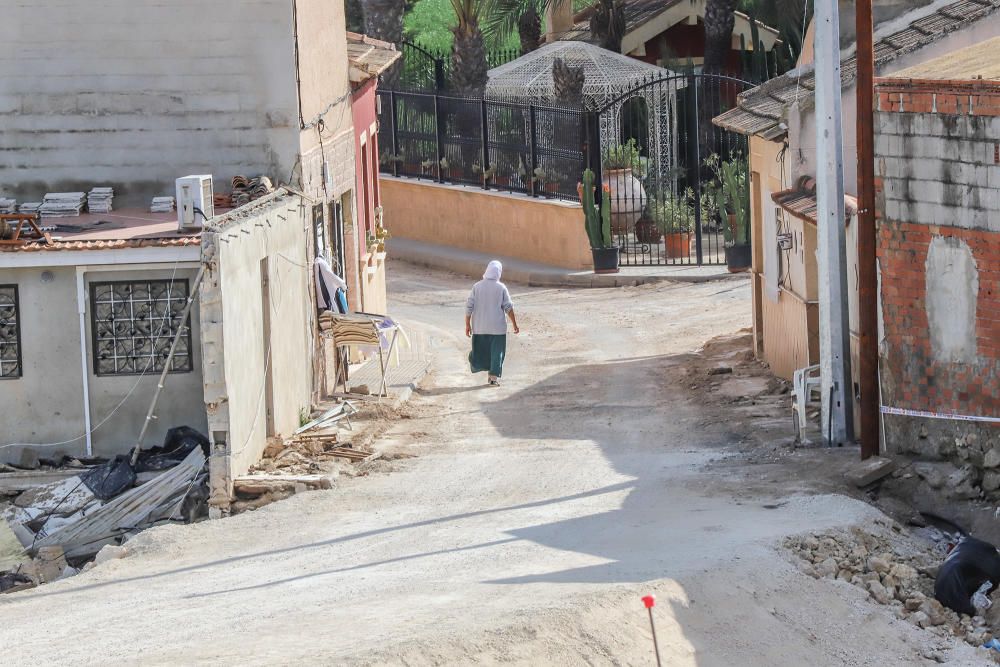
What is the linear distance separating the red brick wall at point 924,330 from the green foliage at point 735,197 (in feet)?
43.2

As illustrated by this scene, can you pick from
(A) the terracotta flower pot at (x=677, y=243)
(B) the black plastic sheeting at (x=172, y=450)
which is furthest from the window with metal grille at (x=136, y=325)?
(A) the terracotta flower pot at (x=677, y=243)

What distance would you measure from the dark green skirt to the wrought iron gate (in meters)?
8.28

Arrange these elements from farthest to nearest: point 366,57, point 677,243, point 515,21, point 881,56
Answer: point 515,21 < point 677,243 < point 366,57 < point 881,56

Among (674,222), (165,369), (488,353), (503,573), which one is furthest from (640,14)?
(503,573)

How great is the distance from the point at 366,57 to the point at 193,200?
7213 mm

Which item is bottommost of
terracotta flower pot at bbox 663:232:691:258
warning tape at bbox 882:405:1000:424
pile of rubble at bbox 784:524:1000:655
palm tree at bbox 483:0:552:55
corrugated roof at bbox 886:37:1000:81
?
pile of rubble at bbox 784:524:1000:655

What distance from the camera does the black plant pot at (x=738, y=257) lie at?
995 inches

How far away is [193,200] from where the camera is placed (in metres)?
14.4

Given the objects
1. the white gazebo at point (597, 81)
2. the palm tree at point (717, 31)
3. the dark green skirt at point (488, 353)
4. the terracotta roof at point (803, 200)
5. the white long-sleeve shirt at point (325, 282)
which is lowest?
the dark green skirt at point (488, 353)

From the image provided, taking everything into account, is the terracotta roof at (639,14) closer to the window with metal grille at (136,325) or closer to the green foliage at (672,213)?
the green foliage at (672,213)

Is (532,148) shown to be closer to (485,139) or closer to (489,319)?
(485,139)

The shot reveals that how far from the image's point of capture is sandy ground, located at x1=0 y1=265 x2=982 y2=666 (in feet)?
26.3

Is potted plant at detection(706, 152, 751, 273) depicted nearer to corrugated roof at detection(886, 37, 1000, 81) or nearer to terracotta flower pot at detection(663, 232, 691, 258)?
terracotta flower pot at detection(663, 232, 691, 258)

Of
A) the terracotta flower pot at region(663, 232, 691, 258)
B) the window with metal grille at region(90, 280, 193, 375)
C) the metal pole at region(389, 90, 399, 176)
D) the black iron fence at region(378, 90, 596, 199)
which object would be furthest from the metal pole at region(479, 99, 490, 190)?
the window with metal grille at region(90, 280, 193, 375)
